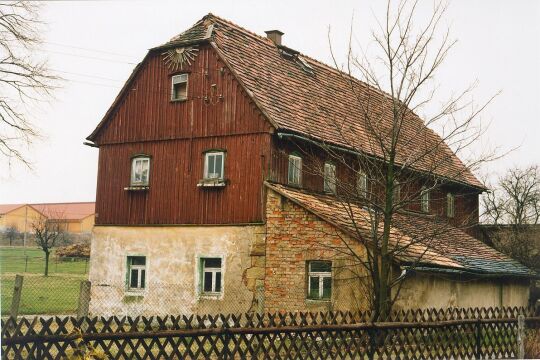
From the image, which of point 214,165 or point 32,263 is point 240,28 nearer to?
point 214,165

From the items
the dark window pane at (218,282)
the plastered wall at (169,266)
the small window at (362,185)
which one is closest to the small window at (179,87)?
the plastered wall at (169,266)

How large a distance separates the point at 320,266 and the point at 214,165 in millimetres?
5038

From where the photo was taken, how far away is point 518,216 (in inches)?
1559

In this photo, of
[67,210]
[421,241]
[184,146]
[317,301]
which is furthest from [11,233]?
[421,241]

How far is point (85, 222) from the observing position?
1644 inches

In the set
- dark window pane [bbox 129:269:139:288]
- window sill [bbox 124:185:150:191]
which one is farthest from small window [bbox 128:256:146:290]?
window sill [bbox 124:185:150:191]

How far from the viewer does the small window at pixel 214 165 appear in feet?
63.5

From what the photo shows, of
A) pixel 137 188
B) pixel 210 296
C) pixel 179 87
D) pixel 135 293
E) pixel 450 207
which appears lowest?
pixel 135 293

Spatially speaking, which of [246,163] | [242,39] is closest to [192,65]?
[242,39]

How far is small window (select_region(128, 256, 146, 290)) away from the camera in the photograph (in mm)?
20156

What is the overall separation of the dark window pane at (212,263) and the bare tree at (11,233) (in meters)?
17.3

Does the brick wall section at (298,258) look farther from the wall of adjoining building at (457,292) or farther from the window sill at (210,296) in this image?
the window sill at (210,296)

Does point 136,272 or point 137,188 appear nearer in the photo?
point 136,272

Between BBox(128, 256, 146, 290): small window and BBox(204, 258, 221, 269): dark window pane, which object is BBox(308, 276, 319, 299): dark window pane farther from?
BBox(128, 256, 146, 290): small window
